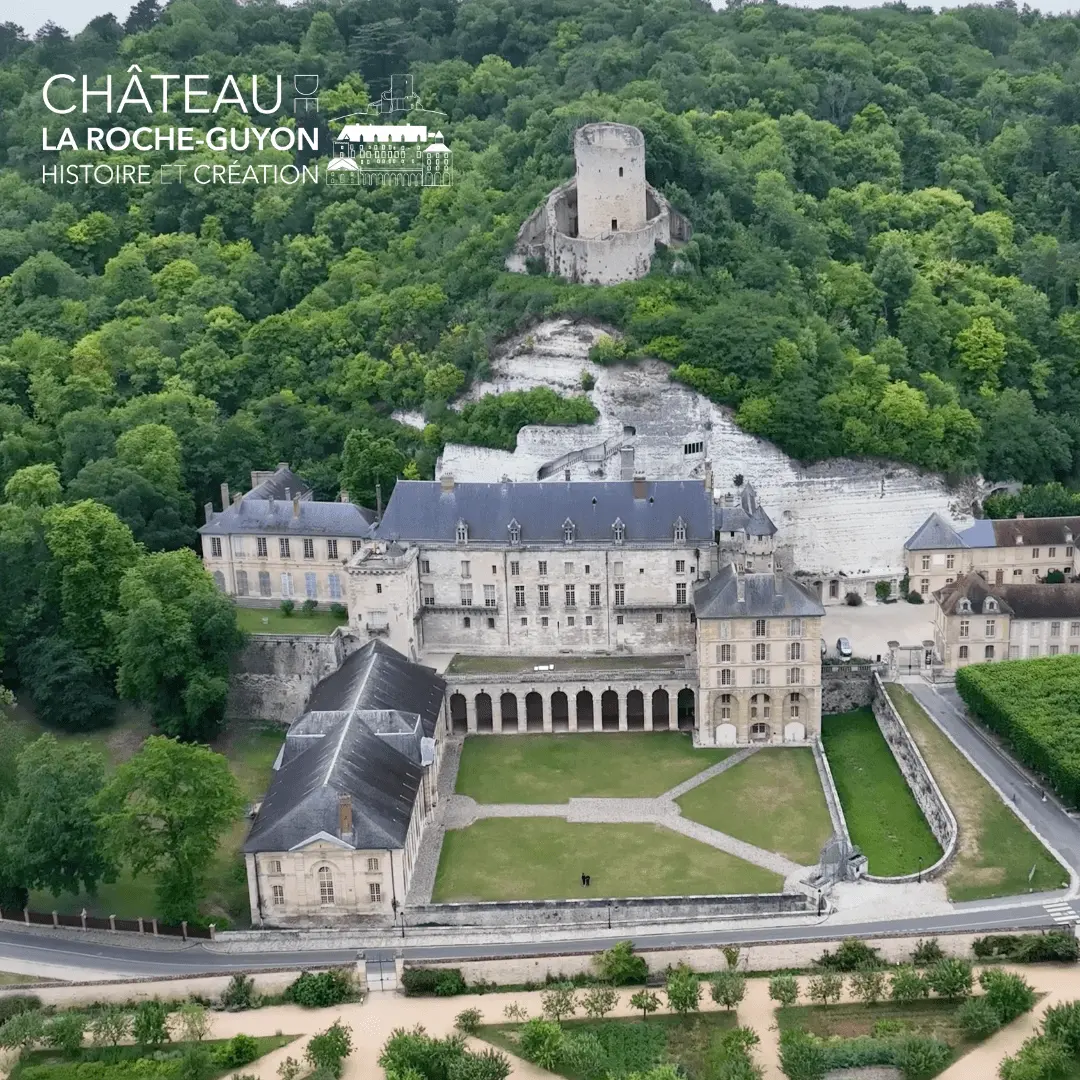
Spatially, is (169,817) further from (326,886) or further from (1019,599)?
(1019,599)

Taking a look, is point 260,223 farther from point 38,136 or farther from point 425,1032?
point 425,1032

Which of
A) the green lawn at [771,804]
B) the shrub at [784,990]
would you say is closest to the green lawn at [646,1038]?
the shrub at [784,990]

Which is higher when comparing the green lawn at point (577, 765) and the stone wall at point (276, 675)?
the stone wall at point (276, 675)

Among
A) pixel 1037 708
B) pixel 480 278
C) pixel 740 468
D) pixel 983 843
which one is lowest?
pixel 983 843

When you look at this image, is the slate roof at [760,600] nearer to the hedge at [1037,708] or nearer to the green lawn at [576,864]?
the hedge at [1037,708]

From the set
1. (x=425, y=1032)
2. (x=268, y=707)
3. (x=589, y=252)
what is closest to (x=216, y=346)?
(x=589, y=252)

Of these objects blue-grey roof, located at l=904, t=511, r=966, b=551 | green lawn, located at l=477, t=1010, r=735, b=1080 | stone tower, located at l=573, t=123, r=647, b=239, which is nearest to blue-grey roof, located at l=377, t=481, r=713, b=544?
blue-grey roof, located at l=904, t=511, r=966, b=551

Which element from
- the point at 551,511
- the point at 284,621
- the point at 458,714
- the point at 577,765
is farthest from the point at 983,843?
the point at 284,621
